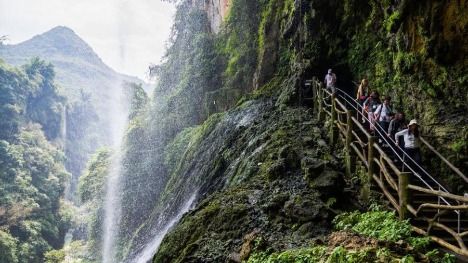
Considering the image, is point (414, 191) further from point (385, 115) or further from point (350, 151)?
point (385, 115)

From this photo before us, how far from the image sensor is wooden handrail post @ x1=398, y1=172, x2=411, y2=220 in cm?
590

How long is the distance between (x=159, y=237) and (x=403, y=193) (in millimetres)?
9124

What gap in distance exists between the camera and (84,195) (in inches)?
1444

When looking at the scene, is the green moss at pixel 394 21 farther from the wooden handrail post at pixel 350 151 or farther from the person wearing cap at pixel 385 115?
the wooden handrail post at pixel 350 151

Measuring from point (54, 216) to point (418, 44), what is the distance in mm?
48870

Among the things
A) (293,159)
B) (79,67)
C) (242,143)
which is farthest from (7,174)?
(79,67)

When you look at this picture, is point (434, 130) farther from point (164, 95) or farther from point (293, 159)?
point (164, 95)

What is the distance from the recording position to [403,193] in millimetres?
5988

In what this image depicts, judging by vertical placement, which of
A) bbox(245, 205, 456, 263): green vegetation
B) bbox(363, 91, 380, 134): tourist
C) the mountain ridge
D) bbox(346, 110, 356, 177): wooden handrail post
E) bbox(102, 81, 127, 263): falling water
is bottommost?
bbox(102, 81, 127, 263): falling water

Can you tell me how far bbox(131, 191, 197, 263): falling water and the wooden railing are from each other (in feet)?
17.6

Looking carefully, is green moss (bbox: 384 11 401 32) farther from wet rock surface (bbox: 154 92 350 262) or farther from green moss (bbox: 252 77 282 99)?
green moss (bbox: 252 77 282 99)

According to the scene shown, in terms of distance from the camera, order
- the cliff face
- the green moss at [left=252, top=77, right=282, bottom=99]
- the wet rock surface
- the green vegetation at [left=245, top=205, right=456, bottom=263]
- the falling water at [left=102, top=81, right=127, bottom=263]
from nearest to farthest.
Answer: the green vegetation at [left=245, top=205, right=456, bottom=263] < the wet rock surface < the cliff face < the green moss at [left=252, top=77, right=282, bottom=99] < the falling water at [left=102, top=81, right=127, bottom=263]

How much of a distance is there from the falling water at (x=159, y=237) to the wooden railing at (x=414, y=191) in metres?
5.38

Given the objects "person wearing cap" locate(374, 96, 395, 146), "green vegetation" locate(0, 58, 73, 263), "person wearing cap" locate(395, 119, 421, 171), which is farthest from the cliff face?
"green vegetation" locate(0, 58, 73, 263)
